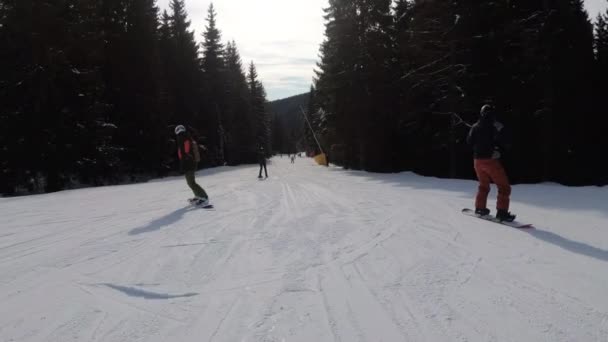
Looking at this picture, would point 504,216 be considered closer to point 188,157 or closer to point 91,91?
point 188,157

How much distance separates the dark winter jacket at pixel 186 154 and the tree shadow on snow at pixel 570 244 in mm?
7506

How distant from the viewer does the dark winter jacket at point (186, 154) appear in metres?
9.29

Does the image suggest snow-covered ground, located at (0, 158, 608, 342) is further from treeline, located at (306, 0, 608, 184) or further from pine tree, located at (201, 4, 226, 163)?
pine tree, located at (201, 4, 226, 163)

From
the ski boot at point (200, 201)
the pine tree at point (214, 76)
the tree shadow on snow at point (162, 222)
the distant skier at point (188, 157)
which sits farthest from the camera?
the pine tree at point (214, 76)

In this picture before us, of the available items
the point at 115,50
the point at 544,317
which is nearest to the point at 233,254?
the point at 544,317

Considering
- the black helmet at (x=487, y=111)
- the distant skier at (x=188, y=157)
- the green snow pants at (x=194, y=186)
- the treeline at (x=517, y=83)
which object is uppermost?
the treeline at (x=517, y=83)

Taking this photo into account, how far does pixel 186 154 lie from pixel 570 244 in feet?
26.9

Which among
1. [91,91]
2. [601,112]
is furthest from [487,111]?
[91,91]

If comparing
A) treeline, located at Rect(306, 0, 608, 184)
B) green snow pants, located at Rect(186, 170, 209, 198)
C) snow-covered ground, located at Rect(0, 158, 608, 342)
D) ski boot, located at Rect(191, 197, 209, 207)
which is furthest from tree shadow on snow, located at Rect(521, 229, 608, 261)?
treeline, located at Rect(306, 0, 608, 184)

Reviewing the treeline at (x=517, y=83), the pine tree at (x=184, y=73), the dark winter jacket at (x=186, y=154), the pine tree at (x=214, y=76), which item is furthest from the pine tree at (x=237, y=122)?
the dark winter jacket at (x=186, y=154)

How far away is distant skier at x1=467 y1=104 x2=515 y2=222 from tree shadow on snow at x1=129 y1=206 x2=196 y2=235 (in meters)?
5.84

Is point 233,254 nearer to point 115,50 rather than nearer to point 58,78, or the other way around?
point 58,78

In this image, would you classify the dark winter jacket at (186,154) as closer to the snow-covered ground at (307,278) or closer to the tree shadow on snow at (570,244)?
the snow-covered ground at (307,278)

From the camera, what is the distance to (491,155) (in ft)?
20.5
